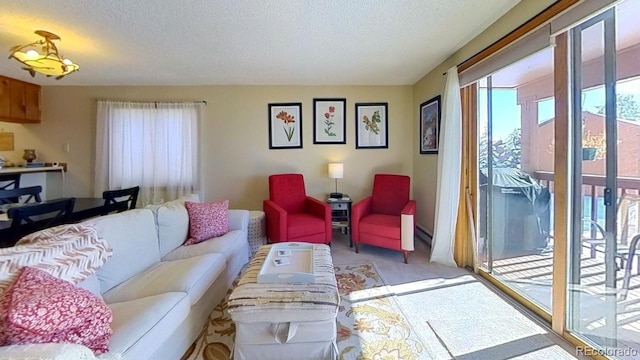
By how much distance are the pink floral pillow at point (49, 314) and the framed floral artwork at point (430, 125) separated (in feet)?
12.4

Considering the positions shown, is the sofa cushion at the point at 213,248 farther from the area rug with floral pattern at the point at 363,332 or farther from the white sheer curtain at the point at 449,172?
the white sheer curtain at the point at 449,172

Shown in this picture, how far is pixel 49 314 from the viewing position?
111cm

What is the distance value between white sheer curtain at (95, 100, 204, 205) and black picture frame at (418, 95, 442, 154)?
3345mm

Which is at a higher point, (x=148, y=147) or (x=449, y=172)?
(x=148, y=147)

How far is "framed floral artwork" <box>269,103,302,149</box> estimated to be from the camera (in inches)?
187

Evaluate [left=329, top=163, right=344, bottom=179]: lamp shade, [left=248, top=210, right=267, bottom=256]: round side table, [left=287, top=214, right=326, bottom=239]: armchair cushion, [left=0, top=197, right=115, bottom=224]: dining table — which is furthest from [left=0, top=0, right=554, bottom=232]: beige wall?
[left=0, top=197, right=115, bottom=224]: dining table

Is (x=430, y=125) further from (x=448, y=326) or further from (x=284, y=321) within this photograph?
(x=284, y=321)

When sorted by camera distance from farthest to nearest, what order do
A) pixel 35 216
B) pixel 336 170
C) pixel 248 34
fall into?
pixel 336 170 → pixel 248 34 → pixel 35 216

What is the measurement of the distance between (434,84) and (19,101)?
5848 mm

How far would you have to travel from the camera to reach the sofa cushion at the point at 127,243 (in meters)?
1.94

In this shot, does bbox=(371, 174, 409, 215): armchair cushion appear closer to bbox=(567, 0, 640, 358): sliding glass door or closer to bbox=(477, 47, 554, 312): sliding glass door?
bbox=(477, 47, 554, 312): sliding glass door

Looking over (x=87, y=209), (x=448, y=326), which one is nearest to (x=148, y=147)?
(x=87, y=209)

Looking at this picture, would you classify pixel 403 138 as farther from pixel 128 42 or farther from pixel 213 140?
pixel 128 42

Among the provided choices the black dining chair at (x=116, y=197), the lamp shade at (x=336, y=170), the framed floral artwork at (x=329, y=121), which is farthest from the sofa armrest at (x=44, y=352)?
the framed floral artwork at (x=329, y=121)
